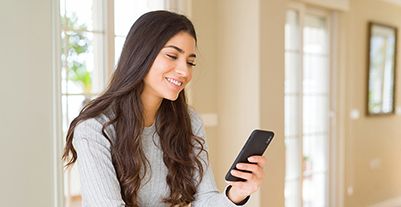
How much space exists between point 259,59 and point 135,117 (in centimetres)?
190

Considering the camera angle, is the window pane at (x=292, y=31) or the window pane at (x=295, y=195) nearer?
the window pane at (x=292, y=31)

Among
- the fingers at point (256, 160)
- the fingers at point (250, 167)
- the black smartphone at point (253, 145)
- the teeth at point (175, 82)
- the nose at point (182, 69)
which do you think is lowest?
the fingers at point (250, 167)

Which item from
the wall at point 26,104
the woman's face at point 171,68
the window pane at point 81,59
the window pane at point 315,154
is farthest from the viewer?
the window pane at point 315,154

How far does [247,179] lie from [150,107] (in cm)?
38

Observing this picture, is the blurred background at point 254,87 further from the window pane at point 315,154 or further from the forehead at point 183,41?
the forehead at point 183,41

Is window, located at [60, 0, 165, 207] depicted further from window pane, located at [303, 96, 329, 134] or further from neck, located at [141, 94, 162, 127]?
window pane, located at [303, 96, 329, 134]

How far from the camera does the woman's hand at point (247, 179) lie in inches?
51.9

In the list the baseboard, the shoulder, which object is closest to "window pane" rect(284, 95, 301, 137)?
the baseboard

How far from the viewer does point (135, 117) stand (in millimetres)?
1308

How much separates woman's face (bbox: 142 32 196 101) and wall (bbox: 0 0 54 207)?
1222 mm

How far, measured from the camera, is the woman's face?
128 cm

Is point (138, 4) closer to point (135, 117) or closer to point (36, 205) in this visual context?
point (36, 205)

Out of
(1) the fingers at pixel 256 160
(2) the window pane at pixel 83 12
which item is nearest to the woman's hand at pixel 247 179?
(1) the fingers at pixel 256 160

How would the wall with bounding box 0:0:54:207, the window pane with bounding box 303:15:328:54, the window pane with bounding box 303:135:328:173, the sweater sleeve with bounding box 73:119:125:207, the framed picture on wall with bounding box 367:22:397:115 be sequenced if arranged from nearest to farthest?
the sweater sleeve with bounding box 73:119:125:207, the wall with bounding box 0:0:54:207, the window pane with bounding box 303:15:328:54, the window pane with bounding box 303:135:328:173, the framed picture on wall with bounding box 367:22:397:115
